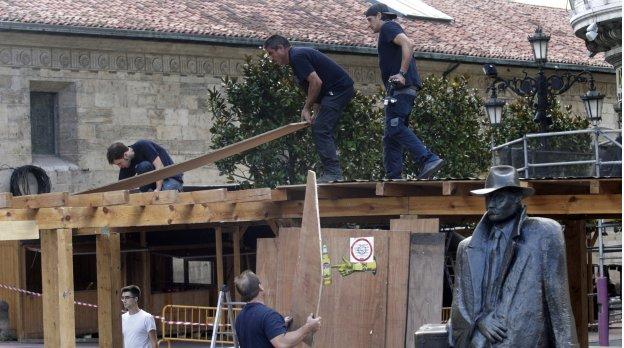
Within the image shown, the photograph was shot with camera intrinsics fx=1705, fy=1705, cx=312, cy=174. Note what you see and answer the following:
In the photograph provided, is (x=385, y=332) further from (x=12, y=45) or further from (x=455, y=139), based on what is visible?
(x=12, y=45)

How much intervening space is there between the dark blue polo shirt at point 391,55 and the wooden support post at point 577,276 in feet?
12.4

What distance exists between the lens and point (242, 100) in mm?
27516

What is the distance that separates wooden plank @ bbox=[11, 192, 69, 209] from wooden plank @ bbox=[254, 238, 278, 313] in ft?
5.93

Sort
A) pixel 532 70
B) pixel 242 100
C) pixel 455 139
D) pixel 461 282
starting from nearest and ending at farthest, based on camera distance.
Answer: pixel 461 282 < pixel 242 100 < pixel 455 139 < pixel 532 70

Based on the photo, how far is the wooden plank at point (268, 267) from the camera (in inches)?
591

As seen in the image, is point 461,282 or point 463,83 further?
point 463,83

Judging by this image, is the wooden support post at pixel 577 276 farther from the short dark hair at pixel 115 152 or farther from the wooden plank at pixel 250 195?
the short dark hair at pixel 115 152

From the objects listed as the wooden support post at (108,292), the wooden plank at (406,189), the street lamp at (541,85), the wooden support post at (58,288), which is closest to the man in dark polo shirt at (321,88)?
the wooden plank at (406,189)

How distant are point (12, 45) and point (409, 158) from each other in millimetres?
7793

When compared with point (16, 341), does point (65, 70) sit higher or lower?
higher

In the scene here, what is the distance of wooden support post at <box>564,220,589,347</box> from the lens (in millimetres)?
17703

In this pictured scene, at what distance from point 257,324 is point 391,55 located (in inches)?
180

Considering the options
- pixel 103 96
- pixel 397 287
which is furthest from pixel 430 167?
pixel 103 96

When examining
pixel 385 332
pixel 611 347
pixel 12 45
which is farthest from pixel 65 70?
pixel 385 332
